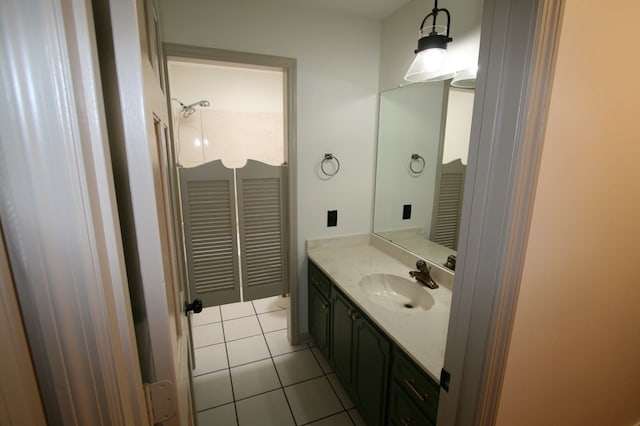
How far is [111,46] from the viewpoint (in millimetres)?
417

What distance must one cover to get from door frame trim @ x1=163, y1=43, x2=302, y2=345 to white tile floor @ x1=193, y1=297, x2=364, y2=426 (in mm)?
221

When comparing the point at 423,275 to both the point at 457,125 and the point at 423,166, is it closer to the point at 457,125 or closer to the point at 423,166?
the point at 423,166

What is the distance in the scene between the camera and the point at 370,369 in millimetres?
1433

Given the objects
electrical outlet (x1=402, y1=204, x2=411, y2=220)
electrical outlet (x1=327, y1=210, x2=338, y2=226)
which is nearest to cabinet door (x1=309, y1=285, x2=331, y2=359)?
electrical outlet (x1=327, y1=210, x2=338, y2=226)

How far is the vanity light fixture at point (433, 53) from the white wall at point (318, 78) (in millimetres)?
547

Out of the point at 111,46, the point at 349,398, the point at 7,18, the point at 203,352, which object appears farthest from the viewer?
the point at 203,352

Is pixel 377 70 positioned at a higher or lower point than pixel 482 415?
higher

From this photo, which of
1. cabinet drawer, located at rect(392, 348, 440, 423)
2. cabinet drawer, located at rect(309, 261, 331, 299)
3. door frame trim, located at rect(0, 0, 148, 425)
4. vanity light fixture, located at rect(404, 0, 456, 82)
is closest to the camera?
door frame trim, located at rect(0, 0, 148, 425)

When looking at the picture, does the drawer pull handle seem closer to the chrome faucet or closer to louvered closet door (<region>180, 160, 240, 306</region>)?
the chrome faucet

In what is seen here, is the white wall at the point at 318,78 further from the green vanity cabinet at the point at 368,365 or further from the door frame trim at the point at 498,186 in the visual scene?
the door frame trim at the point at 498,186

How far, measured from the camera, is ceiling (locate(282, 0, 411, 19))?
1.75 meters

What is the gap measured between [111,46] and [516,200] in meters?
0.78

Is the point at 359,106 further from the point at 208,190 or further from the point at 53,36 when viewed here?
the point at 53,36

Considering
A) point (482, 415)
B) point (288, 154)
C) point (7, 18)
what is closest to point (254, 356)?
point (288, 154)
